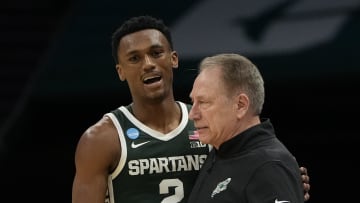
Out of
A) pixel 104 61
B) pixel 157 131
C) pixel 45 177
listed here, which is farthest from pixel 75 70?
pixel 157 131

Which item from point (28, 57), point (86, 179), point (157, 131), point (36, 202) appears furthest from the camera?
point (28, 57)

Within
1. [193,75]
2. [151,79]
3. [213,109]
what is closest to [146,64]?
[151,79]

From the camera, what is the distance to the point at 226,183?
245 centimetres

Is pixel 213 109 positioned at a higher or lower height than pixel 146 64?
lower

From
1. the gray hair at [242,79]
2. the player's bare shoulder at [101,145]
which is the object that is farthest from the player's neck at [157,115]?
the gray hair at [242,79]

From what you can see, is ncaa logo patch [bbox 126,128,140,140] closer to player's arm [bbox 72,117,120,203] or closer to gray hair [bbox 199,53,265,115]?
player's arm [bbox 72,117,120,203]

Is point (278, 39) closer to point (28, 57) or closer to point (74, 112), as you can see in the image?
point (74, 112)

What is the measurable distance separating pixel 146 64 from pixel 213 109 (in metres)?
0.52

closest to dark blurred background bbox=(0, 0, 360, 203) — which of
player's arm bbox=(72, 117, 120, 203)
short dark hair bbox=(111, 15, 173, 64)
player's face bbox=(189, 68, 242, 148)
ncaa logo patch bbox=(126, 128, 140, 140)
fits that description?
short dark hair bbox=(111, 15, 173, 64)

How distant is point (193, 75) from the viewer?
4.82 meters

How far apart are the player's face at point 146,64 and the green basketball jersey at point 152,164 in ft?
0.50

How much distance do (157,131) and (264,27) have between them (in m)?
2.38

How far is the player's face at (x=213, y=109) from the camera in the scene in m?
2.51

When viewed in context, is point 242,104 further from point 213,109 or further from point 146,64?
point 146,64
